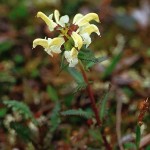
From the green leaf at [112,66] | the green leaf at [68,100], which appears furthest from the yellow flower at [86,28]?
the green leaf at [112,66]

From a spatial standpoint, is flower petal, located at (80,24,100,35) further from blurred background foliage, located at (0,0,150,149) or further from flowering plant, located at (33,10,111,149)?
blurred background foliage, located at (0,0,150,149)

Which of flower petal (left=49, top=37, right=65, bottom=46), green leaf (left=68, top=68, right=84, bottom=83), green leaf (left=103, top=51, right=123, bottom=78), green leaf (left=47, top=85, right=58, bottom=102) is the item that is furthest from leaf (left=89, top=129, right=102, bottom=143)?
green leaf (left=103, top=51, right=123, bottom=78)

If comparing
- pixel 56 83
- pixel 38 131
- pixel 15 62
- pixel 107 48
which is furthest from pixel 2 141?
pixel 107 48

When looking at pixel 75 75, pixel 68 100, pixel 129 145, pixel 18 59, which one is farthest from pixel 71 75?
pixel 18 59

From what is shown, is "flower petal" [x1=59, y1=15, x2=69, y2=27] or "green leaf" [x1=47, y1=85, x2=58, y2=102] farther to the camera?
"green leaf" [x1=47, y1=85, x2=58, y2=102]

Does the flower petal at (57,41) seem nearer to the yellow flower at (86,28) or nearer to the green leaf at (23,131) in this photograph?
the yellow flower at (86,28)

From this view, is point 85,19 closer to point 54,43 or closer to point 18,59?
point 54,43

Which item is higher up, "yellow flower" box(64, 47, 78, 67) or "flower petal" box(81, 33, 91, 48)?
"flower petal" box(81, 33, 91, 48)

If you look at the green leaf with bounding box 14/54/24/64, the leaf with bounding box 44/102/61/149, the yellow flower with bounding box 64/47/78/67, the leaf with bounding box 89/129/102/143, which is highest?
the green leaf with bounding box 14/54/24/64
